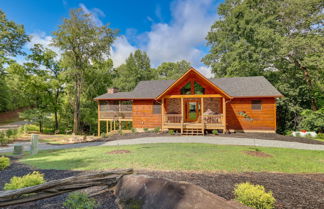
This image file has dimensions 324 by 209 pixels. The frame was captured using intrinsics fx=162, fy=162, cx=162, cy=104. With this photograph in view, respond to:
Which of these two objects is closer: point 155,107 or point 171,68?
point 155,107

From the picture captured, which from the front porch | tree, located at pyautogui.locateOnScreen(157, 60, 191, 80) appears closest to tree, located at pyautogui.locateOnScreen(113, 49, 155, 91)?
tree, located at pyautogui.locateOnScreen(157, 60, 191, 80)

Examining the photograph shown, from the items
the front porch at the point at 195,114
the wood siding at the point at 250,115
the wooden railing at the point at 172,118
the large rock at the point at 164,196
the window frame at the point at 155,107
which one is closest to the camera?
the large rock at the point at 164,196

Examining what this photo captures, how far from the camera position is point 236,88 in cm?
1603

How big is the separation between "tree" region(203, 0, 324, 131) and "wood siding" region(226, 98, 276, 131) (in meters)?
5.20

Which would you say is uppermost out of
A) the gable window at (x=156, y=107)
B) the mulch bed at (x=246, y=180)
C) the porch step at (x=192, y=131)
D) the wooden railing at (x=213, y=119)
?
the gable window at (x=156, y=107)

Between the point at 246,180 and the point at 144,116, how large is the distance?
13382mm

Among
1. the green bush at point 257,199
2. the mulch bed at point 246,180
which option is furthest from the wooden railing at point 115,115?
the green bush at point 257,199

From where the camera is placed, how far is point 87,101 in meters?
23.9

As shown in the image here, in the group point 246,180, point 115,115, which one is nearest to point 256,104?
point 246,180

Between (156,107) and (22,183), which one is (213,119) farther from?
(22,183)

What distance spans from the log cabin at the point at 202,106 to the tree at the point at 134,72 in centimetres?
2103

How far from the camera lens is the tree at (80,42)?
58.7 feet

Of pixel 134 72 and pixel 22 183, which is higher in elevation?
pixel 134 72

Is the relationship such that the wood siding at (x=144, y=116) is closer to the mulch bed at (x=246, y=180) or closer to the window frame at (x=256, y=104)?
the window frame at (x=256, y=104)
